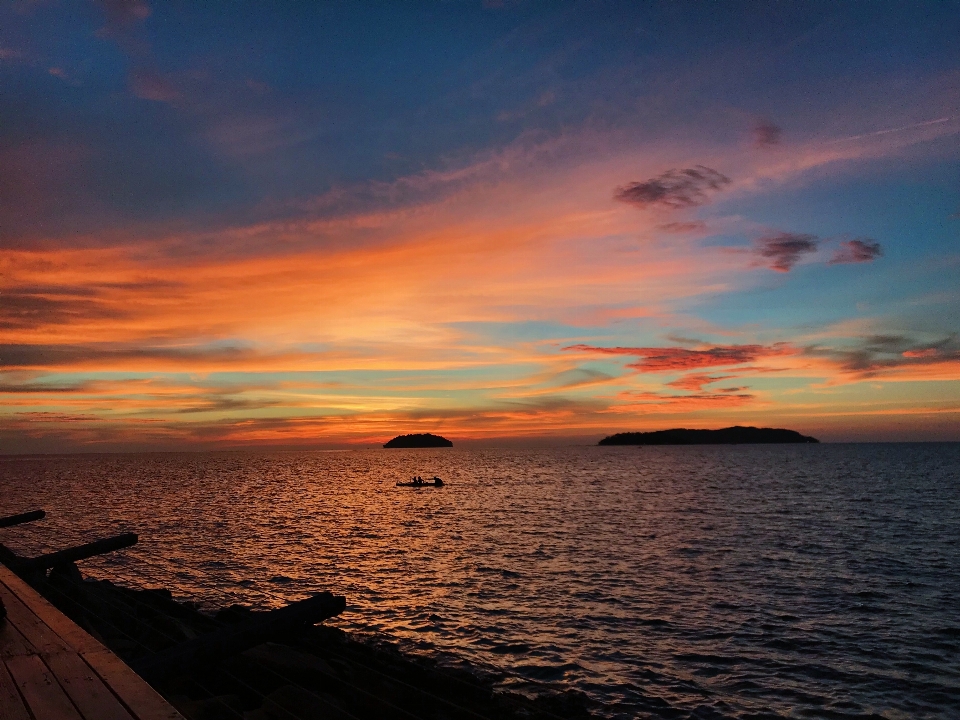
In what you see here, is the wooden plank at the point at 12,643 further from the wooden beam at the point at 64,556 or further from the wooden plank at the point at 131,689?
the wooden beam at the point at 64,556

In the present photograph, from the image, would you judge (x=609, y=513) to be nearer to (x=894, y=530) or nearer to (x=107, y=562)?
(x=894, y=530)

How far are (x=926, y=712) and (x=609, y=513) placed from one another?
142ft

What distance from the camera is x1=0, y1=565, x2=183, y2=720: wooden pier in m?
4.69

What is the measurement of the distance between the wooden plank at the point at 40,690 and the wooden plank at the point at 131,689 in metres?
0.32

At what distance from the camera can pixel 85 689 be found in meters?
5.14

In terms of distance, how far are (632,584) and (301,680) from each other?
19.8 meters

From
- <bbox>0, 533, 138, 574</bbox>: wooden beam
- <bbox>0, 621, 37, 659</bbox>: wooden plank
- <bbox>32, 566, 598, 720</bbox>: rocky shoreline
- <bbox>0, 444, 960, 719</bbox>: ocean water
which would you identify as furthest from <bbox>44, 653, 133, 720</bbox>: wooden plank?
<bbox>0, 444, 960, 719</bbox>: ocean water

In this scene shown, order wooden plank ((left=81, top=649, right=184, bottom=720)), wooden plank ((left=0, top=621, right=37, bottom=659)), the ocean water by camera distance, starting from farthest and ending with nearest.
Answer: the ocean water
wooden plank ((left=0, top=621, right=37, bottom=659))
wooden plank ((left=81, top=649, right=184, bottom=720))

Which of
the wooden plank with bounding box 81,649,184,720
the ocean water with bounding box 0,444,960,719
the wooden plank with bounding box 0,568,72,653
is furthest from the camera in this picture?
the ocean water with bounding box 0,444,960,719

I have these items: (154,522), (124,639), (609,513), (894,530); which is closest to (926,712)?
(124,639)

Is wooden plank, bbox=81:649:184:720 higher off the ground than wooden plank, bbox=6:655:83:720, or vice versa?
wooden plank, bbox=81:649:184:720

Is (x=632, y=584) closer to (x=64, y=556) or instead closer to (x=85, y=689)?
(x=64, y=556)

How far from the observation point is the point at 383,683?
14.4 metres

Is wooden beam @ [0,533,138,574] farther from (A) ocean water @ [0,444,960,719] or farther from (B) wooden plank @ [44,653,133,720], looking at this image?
(A) ocean water @ [0,444,960,719]
